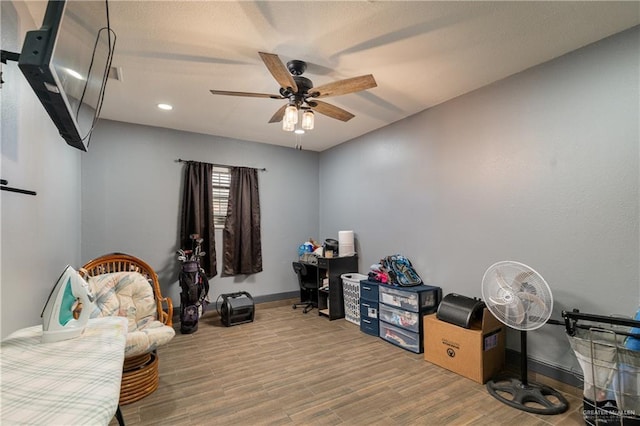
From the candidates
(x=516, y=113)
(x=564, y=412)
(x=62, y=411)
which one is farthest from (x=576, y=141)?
(x=62, y=411)

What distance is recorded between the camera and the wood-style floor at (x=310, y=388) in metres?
2.05

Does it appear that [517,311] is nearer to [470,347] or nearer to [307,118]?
[470,347]

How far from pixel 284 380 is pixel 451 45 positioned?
3.05 metres

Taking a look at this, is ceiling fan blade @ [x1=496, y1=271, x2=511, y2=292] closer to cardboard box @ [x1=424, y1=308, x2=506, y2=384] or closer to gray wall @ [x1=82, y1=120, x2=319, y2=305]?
cardboard box @ [x1=424, y1=308, x2=506, y2=384]

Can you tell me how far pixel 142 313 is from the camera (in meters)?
2.68

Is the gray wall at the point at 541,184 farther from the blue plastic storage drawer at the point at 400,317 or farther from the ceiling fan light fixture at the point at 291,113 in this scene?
the ceiling fan light fixture at the point at 291,113

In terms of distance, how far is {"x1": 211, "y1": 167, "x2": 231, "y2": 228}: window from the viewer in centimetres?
455

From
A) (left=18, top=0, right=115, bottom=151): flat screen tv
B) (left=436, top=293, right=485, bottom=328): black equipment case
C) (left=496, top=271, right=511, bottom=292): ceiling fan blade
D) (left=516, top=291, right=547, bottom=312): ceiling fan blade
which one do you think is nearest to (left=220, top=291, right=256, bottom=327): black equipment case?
(left=436, top=293, right=485, bottom=328): black equipment case

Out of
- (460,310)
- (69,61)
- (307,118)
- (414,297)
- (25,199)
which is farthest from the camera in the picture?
(414,297)

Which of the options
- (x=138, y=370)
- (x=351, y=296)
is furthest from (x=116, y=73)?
(x=351, y=296)

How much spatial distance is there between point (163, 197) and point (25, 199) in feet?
7.81

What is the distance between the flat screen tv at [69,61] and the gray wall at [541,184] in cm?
310

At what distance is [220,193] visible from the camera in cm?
460

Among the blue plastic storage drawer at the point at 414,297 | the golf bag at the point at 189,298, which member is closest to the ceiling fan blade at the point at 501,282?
the blue plastic storage drawer at the point at 414,297
